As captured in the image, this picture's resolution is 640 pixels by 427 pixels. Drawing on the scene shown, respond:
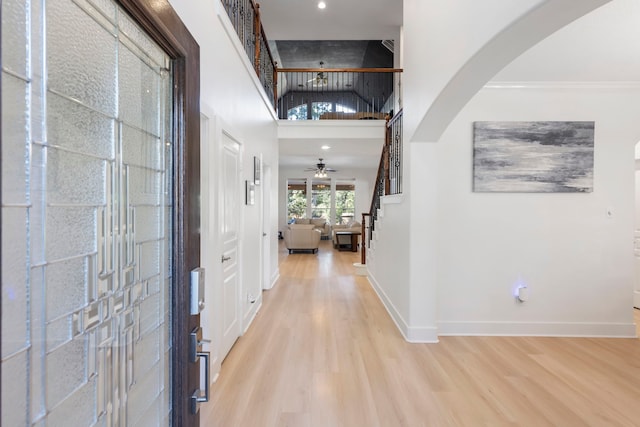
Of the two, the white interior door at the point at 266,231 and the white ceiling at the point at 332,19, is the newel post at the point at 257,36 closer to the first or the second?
the white ceiling at the point at 332,19

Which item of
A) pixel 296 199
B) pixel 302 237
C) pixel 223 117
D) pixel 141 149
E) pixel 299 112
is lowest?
pixel 302 237

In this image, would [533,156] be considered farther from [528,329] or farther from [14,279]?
[14,279]

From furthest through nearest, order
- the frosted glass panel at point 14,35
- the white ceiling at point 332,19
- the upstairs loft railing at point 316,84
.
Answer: the white ceiling at point 332,19
the upstairs loft railing at point 316,84
the frosted glass panel at point 14,35

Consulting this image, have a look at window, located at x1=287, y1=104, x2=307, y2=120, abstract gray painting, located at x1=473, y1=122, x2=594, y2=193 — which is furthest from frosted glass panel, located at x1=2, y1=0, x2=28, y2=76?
window, located at x1=287, y1=104, x2=307, y2=120

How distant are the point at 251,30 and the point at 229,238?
2846 millimetres

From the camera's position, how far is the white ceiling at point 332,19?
507cm

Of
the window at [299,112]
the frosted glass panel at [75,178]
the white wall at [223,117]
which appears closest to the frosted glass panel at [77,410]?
the frosted glass panel at [75,178]

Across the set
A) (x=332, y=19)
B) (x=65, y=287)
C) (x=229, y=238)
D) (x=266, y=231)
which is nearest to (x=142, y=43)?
(x=65, y=287)

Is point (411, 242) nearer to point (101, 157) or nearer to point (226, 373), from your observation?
point (226, 373)

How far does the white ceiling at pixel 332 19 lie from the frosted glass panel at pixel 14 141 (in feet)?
17.6

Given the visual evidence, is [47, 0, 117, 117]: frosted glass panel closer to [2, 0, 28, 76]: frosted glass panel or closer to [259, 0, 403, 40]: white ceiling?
[2, 0, 28, 76]: frosted glass panel

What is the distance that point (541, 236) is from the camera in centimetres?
333

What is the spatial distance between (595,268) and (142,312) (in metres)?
4.13

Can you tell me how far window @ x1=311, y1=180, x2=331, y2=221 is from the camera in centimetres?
1203
